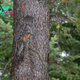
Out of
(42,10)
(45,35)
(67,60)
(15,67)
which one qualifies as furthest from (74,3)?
(67,60)

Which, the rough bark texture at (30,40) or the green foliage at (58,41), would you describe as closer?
the rough bark texture at (30,40)

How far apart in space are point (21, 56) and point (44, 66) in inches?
20.6

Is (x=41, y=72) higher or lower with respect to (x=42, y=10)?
lower

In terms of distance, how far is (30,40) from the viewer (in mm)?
3168

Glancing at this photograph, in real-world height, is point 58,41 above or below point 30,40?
below

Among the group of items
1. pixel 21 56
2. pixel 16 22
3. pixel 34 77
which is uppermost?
pixel 16 22

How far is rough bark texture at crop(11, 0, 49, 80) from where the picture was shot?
10.2 feet

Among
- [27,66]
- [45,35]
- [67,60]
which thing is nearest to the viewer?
[27,66]

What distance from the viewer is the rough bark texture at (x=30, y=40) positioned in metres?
3.12

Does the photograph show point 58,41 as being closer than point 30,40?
No

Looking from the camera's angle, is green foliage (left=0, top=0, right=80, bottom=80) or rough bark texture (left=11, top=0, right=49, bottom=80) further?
green foliage (left=0, top=0, right=80, bottom=80)

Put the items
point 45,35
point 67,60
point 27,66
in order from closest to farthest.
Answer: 1. point 27,66
2. point 45,35
3. point 67,60

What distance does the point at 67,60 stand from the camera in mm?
6086

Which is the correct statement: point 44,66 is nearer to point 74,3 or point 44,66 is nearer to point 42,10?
point 42,10
